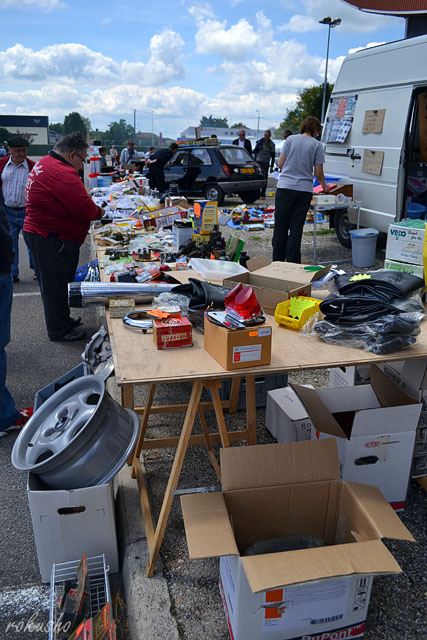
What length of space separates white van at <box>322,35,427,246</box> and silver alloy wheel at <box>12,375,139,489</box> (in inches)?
216

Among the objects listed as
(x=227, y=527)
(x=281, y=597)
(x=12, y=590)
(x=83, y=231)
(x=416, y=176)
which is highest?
(x=416, y=176)

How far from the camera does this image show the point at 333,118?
7820mm

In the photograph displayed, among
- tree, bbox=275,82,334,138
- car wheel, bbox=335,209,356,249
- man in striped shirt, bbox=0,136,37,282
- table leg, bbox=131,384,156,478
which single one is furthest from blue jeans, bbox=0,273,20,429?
tree, bbox=275,82,334,138

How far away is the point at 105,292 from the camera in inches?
111

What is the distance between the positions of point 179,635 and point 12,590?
0.78 m

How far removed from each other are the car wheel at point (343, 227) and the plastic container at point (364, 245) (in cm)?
101

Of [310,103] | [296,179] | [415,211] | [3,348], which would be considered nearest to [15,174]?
[296,179]

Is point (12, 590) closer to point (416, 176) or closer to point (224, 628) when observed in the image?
point (224, 628)

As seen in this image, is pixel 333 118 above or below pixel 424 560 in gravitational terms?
above

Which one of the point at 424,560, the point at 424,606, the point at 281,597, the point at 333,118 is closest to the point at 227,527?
the point at 281,597

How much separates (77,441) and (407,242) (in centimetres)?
212

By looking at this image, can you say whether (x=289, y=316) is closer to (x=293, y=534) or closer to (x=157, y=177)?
(x=293, y=534)

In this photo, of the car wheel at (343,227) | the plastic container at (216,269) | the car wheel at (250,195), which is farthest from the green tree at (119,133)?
the plastic container at (216,269)

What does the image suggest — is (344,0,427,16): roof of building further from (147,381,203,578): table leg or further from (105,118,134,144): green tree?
(105,118,134,144): green tree
